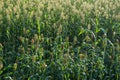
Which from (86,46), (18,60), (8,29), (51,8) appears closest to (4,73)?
(18,60)

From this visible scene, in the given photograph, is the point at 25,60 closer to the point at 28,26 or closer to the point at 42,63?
the point at 42,63

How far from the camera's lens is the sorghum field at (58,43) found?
14.5 ft

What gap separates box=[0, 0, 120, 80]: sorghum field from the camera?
14.5 ft

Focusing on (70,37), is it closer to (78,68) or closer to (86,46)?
(86,46)

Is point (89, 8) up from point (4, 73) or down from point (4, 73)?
up

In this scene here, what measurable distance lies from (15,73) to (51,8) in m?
2.26

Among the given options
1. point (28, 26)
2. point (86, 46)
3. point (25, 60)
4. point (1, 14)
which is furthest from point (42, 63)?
point (1, 14)

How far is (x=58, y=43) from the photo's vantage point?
520 centimetres

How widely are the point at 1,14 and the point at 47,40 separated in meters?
1.28

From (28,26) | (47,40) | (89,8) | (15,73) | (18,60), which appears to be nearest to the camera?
(15,73)

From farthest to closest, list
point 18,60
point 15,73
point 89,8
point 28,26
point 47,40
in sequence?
1. point 89,8
2. point 28,26
3. point 47,40
4. point 18,60
5. point 15,73

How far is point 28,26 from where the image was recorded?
5586 millimetres

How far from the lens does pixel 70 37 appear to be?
564 centimetres

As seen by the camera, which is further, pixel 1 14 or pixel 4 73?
pixel 1 14
